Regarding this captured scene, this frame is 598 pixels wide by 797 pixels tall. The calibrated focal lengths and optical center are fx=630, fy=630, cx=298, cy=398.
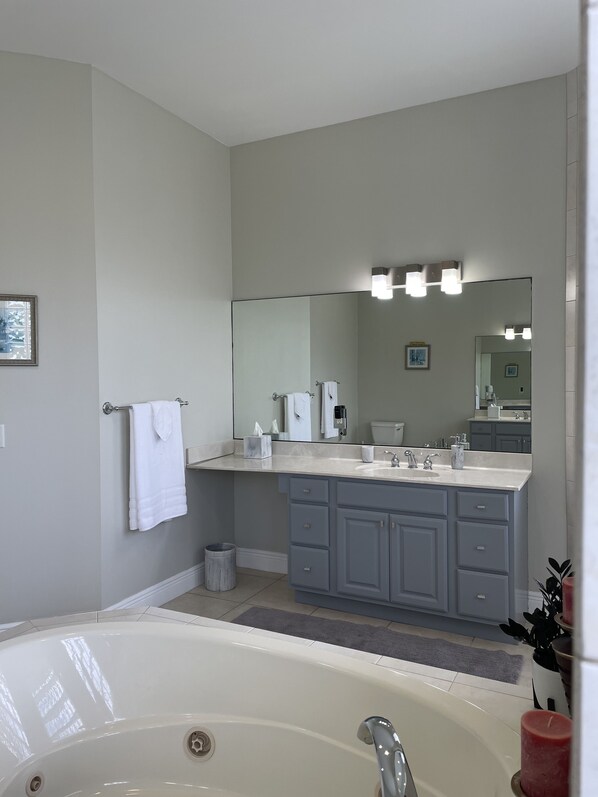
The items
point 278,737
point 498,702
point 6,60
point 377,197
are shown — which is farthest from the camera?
point 377,197

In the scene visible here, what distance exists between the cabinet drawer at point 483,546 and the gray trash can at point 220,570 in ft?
4.94

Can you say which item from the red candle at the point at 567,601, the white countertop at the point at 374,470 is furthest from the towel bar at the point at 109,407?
the red candle at the point at 567,601

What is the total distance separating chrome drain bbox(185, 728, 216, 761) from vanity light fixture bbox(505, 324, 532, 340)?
256cm

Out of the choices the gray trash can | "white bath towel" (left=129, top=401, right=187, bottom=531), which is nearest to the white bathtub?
"white bath towel" (left=129, top=401, right=187, bottom=531)

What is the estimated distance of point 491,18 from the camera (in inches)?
111

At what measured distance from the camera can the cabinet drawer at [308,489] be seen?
3578 mm

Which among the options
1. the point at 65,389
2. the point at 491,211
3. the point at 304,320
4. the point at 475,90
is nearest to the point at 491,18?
the point at 475,90

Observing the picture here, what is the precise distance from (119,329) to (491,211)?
7.17ft

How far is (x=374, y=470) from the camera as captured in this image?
3676 millimetres

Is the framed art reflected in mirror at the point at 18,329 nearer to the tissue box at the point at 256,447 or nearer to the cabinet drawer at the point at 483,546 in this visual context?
the tissue box at the point at 256,447

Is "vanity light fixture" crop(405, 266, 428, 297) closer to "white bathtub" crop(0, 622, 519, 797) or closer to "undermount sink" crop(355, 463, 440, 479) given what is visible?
"undermount sink" crop(355, 463, 440, 479)

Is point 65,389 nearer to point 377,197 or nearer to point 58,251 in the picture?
point 58,251

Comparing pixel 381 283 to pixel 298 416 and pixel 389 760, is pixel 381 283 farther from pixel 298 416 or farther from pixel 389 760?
pixel 389 760

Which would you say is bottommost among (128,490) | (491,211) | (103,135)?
(128,490)
